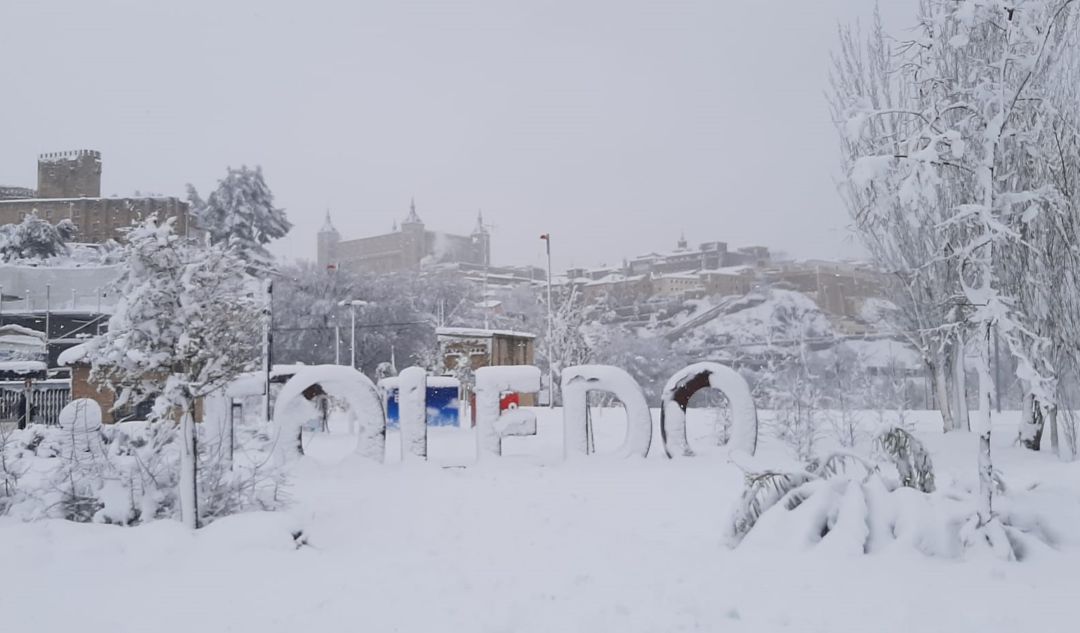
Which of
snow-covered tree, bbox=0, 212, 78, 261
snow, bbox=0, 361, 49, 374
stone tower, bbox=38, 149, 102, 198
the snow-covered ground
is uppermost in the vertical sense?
stone tower, bbox=38, 149, 102, 198

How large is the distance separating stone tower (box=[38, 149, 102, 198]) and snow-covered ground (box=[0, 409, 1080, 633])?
5770cm

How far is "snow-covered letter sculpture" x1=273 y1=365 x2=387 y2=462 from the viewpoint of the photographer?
1206 centimetres

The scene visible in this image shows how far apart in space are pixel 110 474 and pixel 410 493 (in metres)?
3.46

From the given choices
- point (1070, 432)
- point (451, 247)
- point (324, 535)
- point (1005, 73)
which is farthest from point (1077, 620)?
point (451, 247)

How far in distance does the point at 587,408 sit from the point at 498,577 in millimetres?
6739

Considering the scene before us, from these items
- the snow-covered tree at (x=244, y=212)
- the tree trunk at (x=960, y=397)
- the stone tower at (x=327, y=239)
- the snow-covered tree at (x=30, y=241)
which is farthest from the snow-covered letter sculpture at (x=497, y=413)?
the stone tower at (x=327, y=239)

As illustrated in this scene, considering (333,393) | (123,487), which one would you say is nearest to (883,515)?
(123,487)

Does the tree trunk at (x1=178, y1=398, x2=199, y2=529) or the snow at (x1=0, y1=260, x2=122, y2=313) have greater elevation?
the snow at (x1=0, y1=260, x2=122, y2=313)

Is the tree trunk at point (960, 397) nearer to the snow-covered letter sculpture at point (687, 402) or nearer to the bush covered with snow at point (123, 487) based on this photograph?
the snow-covered letter sculpture at point (687, 402)

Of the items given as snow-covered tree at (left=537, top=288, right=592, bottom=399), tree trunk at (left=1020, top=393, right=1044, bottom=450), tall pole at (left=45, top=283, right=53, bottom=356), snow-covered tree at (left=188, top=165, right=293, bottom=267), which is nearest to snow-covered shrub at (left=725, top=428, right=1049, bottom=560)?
tree trunk at (left=1020, top=393, right=1044, bottom=450)

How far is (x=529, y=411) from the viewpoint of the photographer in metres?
12.7

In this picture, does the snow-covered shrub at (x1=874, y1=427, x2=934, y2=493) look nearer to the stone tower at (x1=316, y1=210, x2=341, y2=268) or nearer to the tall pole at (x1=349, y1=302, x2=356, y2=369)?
the tall pole at (x1=349, y1=302, x2=356, y2=369)

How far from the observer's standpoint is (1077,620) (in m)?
4.93

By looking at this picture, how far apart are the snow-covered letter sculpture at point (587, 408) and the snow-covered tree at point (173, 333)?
19.6ft
